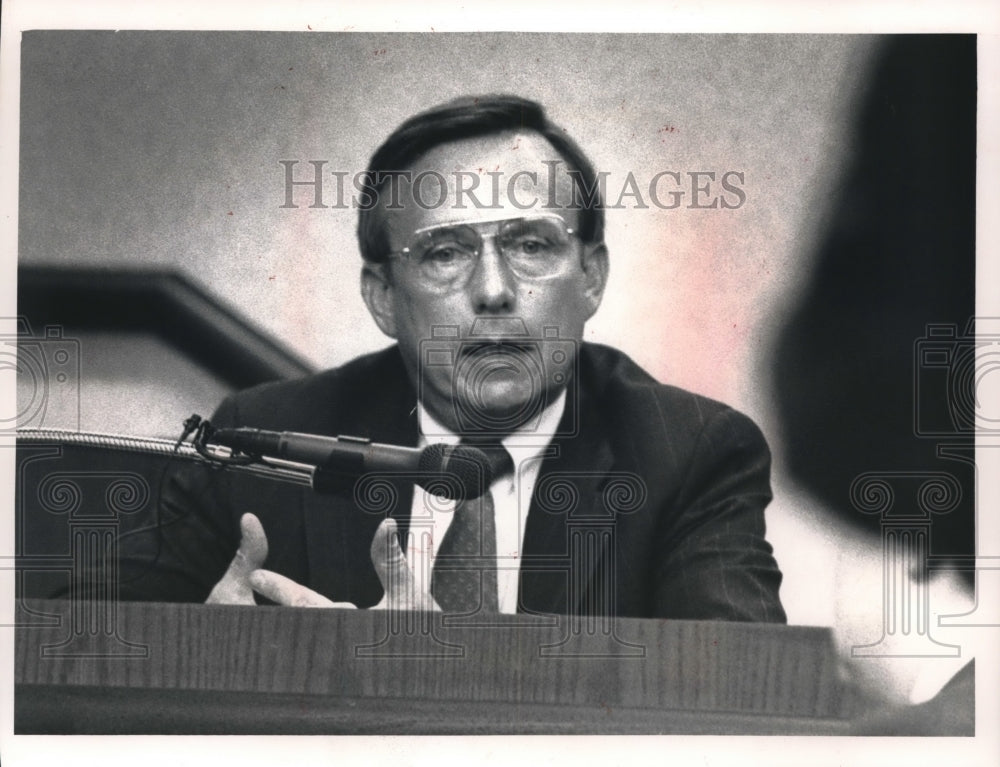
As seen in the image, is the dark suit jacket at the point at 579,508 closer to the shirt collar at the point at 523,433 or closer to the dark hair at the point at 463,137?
the shirt collar at the point at 523,433

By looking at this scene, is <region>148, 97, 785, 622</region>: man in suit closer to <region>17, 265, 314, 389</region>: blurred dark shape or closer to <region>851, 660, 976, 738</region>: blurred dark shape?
<region>17, 265, 314, 389</region>: blurred dark shape

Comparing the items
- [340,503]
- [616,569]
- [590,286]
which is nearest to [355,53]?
[590,286]

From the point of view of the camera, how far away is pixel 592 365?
9.50 ft

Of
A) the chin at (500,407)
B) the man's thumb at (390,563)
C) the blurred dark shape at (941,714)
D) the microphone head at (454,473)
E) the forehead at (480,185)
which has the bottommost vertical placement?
the blurred dark shape at (941,714)

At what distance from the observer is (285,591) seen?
284cm

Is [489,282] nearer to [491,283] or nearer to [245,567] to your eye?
[491,283]

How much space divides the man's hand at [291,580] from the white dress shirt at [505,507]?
0.04m

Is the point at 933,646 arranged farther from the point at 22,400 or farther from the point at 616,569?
the point at 22,400

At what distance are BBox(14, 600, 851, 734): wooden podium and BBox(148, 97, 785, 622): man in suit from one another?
6 centimetres

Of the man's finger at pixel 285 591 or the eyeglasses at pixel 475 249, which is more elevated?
the eyeglasses at pixel 475 249

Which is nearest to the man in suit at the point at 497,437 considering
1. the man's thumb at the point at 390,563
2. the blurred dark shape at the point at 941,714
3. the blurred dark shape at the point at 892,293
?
the man's thumb at the point at 390,563

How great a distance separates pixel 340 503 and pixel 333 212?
0.78 m

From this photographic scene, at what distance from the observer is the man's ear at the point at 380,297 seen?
2889mm

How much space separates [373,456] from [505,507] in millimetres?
379
